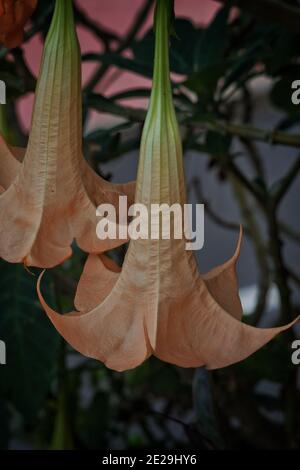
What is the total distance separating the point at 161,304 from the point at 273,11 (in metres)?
0.33

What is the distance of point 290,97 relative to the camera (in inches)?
39.3

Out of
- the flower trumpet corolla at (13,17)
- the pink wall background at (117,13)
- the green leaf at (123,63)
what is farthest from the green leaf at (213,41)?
the pink wall background at (117,13)

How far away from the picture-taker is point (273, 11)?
670 mm

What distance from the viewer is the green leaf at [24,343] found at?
822mm

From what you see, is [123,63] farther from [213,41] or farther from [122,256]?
[122,256]

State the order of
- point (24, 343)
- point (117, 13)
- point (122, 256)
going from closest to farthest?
1. point (24, 343)
2. point (122, 256)
3. point (117, 13)

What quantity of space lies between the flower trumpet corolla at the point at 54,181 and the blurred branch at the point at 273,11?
187 millimetres

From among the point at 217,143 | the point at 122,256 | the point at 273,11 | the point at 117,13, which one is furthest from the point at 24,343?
the point at 117,13

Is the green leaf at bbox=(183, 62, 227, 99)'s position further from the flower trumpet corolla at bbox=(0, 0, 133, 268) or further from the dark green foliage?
the flower trumpet corolla at bbox=(0, 0, 133, 268)

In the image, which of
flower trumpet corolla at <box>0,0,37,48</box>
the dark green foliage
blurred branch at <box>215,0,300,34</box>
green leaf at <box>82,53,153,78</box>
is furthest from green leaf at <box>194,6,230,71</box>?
flower trumpet corolla at <box>0,0,37,48</box>

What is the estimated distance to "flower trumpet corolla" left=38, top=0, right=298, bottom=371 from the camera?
1.60ft

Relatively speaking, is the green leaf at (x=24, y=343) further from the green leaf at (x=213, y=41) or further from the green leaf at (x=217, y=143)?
the green leaf at (x=213, y=41)
